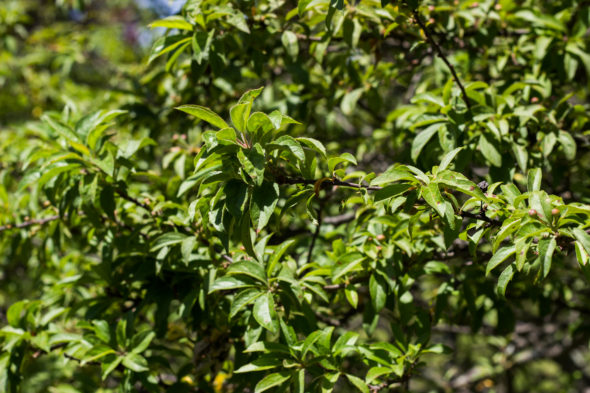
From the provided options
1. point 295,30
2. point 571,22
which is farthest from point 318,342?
point 571,22

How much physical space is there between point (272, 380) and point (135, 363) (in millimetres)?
621

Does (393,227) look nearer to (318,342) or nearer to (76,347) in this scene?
(318,342)

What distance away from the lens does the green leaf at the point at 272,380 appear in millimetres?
1567

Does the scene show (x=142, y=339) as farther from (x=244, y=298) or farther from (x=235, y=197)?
(x=235, y=197)

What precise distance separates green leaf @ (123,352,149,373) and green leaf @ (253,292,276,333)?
59cm

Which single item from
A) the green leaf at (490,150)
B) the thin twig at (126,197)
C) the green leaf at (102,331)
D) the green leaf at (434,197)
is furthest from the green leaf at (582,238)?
the green leaf at (102,331)

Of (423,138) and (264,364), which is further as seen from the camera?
(423,138)

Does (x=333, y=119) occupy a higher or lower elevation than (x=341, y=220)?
higher

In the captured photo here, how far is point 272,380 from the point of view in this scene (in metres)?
1.59

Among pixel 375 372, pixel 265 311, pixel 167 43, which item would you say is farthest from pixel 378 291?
pixel 167 43

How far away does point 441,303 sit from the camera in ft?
6.77

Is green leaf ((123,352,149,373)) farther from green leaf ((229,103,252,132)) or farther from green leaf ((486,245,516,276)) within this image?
green leaf ((486,245,516,276))

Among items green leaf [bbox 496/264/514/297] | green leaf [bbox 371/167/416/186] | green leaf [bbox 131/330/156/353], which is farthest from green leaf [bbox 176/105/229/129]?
green leaf [bbox 131/330/156/353]

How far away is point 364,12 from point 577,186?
46.9 inches
